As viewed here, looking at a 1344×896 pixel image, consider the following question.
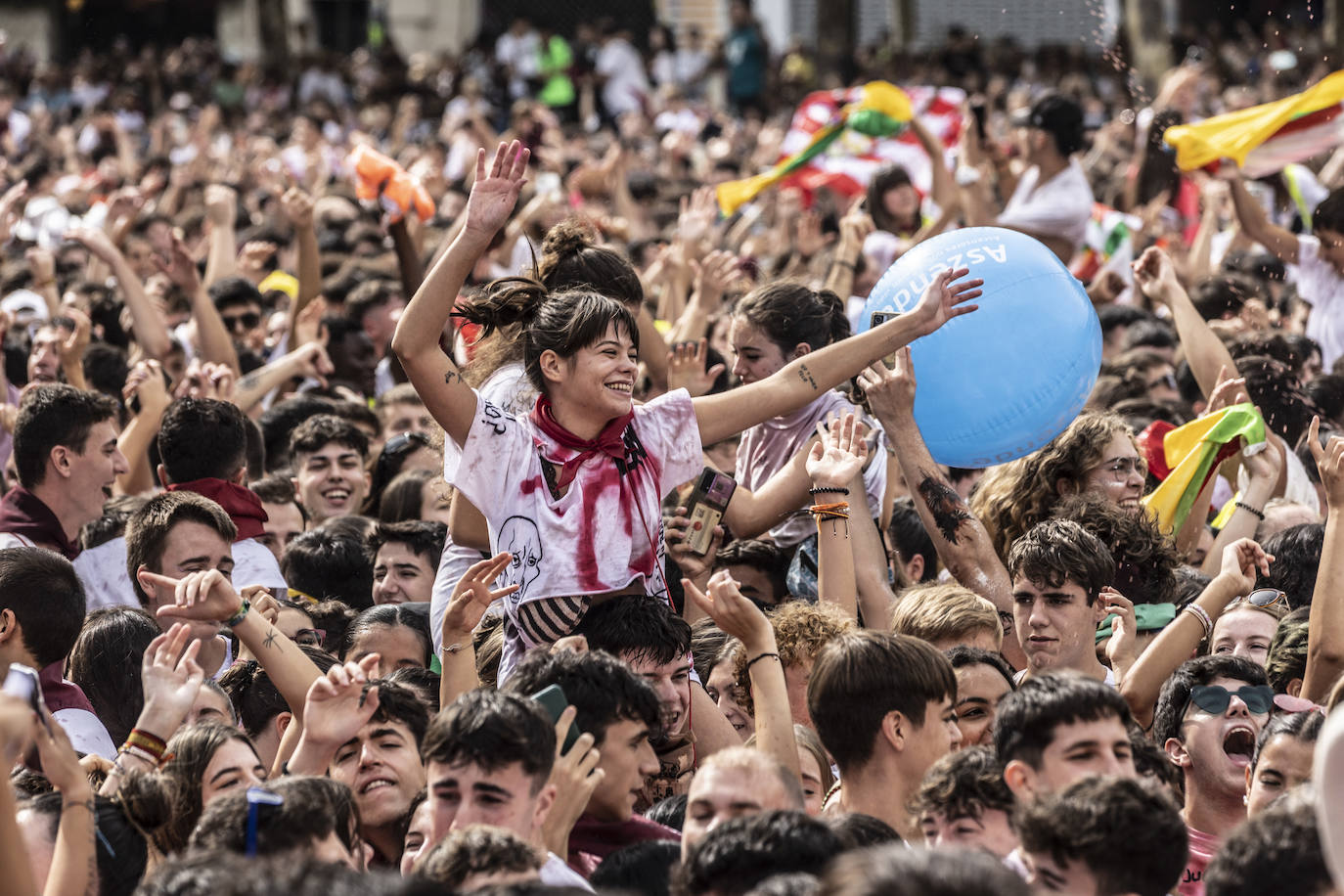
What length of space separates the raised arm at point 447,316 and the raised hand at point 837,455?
0.99 metres

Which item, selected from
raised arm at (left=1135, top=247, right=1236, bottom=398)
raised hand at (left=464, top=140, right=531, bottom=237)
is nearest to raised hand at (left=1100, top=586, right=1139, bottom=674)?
raised hand at (left=464, top=140, right=531, bottom=237)

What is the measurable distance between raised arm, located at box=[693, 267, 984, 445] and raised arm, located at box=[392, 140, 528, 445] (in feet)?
2.10

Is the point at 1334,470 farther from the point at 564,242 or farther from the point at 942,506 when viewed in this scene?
the point at 564,242

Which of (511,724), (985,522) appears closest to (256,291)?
(985,522)

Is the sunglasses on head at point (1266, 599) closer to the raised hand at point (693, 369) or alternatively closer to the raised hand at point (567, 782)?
the raised hand at point (693, 369)

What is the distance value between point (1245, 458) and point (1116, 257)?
442 cm

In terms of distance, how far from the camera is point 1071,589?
186 inches

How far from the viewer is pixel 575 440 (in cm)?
421

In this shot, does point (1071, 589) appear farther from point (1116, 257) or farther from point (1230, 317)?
point (1116, 257)

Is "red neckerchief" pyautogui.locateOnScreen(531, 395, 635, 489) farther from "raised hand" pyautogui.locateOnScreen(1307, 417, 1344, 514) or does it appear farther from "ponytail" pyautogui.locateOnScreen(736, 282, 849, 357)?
"raised hand" pyautogui.locateOnScreen(1307, 417, 1344, 514)

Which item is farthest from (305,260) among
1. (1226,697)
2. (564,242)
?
(1226,697)

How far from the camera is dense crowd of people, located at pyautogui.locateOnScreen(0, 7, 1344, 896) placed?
3270 millimetres

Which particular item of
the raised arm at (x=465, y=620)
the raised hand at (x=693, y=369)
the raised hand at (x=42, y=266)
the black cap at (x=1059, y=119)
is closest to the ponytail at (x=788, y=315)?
the raised hand at (x=693, y=369)

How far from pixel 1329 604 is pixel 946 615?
95 cm
